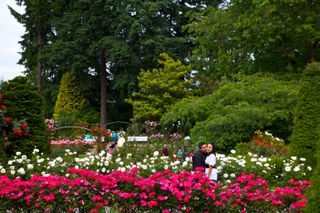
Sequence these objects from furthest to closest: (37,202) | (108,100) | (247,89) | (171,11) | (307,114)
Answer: (108,100) → (171,11) → (247,89) → (307,114) → (37,202)

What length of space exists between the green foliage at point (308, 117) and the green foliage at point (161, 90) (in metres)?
16.4

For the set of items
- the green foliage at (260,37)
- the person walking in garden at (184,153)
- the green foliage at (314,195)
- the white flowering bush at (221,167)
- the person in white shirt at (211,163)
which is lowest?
the person walking in garden at (184,153)

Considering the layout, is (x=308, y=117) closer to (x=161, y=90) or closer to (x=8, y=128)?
(x=8, y=128)

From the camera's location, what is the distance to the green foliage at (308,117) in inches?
408

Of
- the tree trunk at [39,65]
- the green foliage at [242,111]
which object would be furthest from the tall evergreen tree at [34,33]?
the green foliage at [242,111]

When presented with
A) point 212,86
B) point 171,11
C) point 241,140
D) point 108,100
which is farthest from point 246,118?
point 108,100

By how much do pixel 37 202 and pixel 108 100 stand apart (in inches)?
1198

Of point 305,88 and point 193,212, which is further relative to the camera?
point 305,88

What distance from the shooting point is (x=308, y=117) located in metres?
10.5

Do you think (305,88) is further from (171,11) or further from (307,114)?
(171,11)

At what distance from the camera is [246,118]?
581 inches

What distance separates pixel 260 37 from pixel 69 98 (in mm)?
19746

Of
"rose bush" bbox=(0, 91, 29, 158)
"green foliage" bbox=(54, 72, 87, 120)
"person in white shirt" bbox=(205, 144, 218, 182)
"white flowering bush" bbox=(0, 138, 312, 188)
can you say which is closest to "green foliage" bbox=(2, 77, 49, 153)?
"rose bush" bbox=(0, 91, 29, 158)

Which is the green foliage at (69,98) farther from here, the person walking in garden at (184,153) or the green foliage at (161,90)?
the person walking in garden at (184,153)
